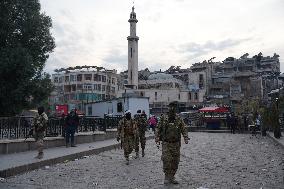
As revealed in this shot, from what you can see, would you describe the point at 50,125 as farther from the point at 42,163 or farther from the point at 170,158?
the point at 170,158

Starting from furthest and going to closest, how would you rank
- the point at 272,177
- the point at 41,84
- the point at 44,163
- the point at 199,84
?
the point at 199,84, the point at 41,84, the point at 44,163, the point at 272,177

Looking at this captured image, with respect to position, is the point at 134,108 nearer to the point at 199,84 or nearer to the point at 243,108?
the point at 243,108

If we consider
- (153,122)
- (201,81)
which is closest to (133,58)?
(201,81)

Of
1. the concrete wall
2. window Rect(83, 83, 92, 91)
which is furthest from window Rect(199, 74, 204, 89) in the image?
the concrete wall

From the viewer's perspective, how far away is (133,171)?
34.4 feet

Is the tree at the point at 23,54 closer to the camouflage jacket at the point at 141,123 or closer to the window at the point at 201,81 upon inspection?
the camouflage jacket at the point at 141,123

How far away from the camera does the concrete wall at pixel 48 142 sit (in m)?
14.0

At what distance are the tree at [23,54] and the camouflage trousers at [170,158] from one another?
19.8 metres

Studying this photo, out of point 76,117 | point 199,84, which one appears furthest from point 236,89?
point 76,117

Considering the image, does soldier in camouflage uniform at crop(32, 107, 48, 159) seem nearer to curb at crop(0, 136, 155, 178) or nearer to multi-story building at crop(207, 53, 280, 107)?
curb at crop(0, 136, 155, 178)

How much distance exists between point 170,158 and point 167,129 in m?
0.67

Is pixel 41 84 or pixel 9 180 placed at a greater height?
pixel 41 84

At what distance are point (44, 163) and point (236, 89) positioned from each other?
63.7 meters

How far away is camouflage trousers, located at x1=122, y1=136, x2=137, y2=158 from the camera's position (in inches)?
489
